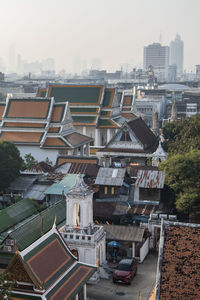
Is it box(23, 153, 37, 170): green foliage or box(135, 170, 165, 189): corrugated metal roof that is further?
box(23, 153, 37, 170): green foliage

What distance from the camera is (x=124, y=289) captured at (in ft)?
65.1

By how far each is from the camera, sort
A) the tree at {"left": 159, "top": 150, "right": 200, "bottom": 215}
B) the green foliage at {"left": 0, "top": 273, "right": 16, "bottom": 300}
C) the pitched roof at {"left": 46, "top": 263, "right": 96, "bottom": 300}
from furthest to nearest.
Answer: the tree at {"left": 159, "top": 150, "right": 200, "bottom": 215} < the pitched roof at {"left": 46, "top": 263, "right": 96, "bottom": 300} < the green foliage at {"left": 0, "top": 273, "right": 16, "bottom": 300}

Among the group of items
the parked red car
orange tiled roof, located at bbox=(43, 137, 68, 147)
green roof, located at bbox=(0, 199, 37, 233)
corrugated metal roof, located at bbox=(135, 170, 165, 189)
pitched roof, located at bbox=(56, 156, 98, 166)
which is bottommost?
the parked red car

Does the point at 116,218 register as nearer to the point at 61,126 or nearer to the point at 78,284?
the point at 78,284

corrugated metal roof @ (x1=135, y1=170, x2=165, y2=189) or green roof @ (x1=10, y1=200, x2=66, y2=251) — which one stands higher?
corrugated metal roof @ (x1=135, y1=170, x2=165, y2=189)

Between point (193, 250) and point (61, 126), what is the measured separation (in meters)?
30.2

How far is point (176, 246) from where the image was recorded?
585 inches

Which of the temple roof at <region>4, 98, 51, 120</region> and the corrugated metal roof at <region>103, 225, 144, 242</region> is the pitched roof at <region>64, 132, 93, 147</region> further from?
the corrugated metal roof at <region>103, 225, 144, 242</region>

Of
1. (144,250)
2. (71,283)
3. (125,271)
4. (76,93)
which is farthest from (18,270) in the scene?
(76,93)

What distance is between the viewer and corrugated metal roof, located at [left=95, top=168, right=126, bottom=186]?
95.2 ft

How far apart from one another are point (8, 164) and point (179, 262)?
20.2 metres

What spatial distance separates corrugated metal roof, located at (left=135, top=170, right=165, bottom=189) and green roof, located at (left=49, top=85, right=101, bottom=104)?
91.8 feet

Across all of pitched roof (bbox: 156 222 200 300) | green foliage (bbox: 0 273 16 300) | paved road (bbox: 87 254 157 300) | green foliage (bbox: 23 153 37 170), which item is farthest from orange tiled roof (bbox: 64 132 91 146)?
green foliage (bbox: 0 273 16 300)

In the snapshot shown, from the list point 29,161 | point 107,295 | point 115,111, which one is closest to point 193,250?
point 107,295
